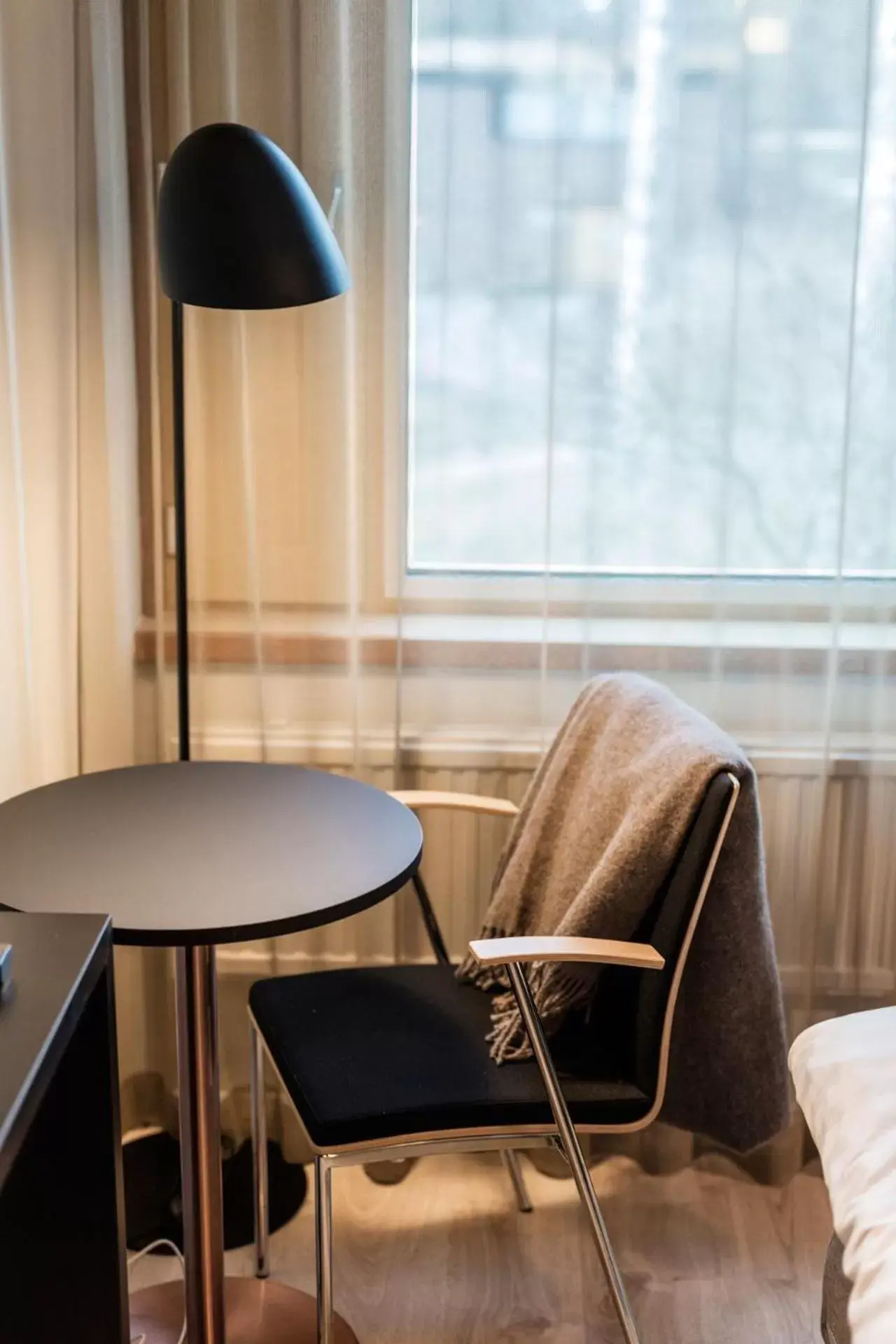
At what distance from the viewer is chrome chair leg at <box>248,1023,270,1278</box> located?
6.33 feet

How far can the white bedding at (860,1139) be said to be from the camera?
110cm

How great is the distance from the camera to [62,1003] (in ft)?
3.21

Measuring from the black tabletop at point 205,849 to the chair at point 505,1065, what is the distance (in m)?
0.20

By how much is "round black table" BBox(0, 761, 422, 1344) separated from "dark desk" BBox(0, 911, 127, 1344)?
0.79ft

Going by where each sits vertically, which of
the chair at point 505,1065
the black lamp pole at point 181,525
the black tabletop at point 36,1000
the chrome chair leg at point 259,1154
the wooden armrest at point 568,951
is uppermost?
the black lamp pole at point 181,525

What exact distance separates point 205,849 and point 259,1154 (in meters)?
0.60

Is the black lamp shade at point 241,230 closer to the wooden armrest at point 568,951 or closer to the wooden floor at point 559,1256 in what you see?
the wooden armrest at point 568,951

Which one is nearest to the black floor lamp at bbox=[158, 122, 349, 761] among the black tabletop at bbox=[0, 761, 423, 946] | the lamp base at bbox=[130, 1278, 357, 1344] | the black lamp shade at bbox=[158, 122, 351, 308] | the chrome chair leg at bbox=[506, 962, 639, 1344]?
the black lamp shade at bbox=[158, 122, 351, 308]

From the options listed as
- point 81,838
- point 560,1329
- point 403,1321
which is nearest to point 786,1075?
point 560,1329

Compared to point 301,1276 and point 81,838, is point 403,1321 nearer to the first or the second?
point 301,1276

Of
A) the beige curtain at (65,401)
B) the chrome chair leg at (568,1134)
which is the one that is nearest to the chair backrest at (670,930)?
the chrome chair leg at (568,1134)

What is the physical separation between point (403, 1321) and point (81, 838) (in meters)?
0.89

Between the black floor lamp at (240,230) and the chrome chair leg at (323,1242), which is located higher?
the black floor lamp at (240,230)

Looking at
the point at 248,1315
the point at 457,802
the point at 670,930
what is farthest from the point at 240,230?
the point at 248,1315
